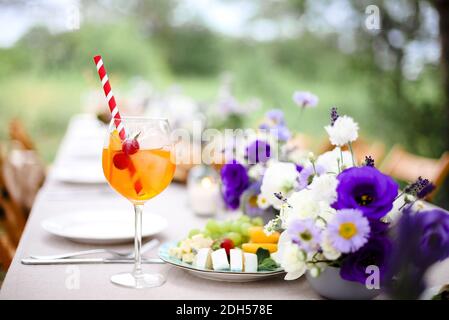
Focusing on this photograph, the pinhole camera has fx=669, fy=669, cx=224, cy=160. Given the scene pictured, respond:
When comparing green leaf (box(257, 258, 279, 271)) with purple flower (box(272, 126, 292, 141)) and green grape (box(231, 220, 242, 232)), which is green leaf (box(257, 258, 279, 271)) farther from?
purple flower (box(272, 126, 292, 141))

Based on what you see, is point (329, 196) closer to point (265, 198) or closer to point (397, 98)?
point (265, 198)

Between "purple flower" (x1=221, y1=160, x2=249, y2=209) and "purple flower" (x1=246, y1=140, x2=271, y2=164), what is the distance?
0.07 m

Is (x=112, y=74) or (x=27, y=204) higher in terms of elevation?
(x=112, y=74)

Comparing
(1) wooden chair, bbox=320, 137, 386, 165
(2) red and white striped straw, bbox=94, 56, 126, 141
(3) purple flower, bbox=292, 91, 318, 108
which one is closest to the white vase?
(2) red and white striped straw, bbox=94, 56, 126, 141

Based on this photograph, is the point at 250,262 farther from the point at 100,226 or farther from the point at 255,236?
the point at 100,226

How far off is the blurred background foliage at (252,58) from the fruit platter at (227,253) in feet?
17.8

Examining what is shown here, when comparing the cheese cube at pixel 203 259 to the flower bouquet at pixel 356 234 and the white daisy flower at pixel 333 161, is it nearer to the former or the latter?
the flower bouquet at pixel 356 234

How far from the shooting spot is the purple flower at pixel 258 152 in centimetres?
166

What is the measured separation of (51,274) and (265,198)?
52 centimetres

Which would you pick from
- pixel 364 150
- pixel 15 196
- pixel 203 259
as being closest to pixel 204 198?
pixel 203 259

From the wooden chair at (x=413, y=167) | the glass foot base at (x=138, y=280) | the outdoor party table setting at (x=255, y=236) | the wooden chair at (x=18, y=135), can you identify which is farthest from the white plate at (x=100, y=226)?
the wooden chair at (x=18, y=135)

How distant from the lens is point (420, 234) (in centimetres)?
92
